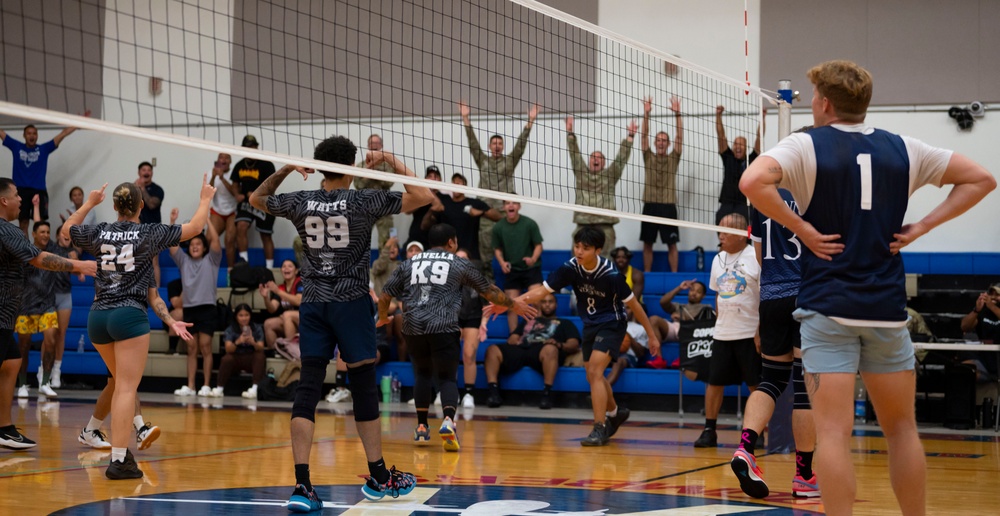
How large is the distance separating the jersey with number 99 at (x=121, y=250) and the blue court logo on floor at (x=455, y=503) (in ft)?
5.14

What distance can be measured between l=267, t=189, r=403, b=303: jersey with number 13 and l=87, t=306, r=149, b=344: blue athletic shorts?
1.68 meters

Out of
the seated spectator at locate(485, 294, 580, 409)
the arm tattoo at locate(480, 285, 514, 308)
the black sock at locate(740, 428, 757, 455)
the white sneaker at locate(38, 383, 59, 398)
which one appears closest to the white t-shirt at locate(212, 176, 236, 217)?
the white sneaker at locate(38, 383, 59, 398)

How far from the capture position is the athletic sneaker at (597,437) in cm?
911

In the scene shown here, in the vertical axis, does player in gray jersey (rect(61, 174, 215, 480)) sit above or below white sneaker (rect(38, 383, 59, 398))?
above

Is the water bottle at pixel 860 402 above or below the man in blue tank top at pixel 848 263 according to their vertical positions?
below

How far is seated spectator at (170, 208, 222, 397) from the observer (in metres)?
14.5

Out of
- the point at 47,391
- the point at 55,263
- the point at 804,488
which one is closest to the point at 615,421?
the point at 804,488

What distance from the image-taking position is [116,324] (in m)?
6.79

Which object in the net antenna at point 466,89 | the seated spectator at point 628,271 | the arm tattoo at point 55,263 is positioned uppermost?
the net antenna at point 466,89

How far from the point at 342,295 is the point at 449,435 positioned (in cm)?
303

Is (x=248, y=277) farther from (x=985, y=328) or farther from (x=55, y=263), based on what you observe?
(x=985, y=328)

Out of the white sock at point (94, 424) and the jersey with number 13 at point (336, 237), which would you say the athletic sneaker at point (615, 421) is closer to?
the jersey with number 13 at point (336, 237)

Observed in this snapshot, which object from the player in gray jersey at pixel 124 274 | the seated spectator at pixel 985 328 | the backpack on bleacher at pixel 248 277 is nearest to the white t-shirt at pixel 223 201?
the backpack on bleacher at pixel 248 277

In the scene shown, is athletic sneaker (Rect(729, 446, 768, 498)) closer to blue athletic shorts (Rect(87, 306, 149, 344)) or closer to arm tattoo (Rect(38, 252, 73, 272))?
blue athletic shorts (Rect(87, 306, 149, 344))
